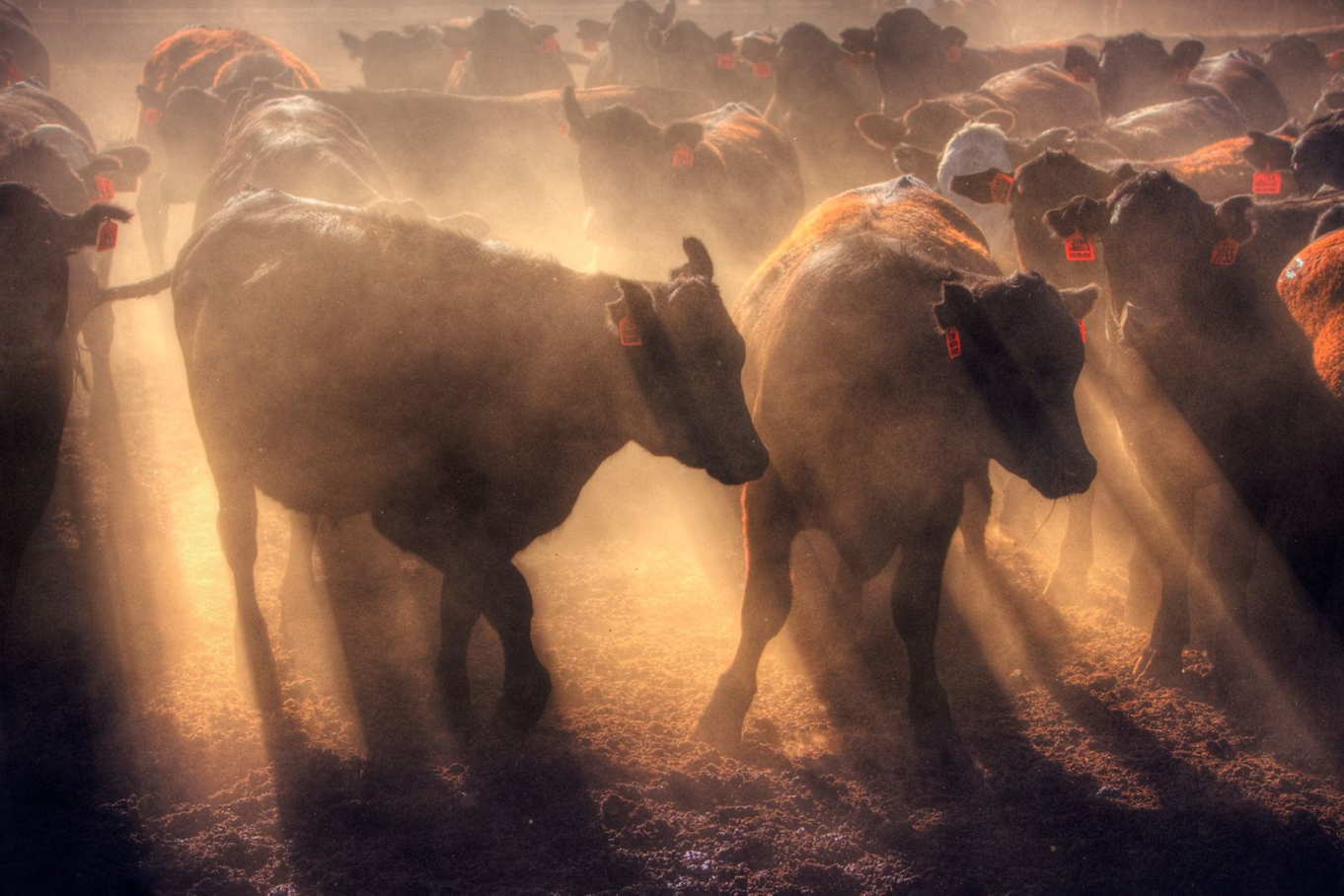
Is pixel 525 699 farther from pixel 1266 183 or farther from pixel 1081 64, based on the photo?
pixel 1081 64

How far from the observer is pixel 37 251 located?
4250 millimetres

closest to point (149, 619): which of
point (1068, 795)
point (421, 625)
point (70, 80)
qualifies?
point (421, 625)

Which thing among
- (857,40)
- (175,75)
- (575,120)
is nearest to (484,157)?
(575,120)

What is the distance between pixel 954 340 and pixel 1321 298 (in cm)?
244

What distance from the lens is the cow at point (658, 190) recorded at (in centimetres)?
832

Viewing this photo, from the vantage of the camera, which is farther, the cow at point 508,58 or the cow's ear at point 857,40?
the cow at point 508,58

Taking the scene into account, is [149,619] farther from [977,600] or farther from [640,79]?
[640,79]

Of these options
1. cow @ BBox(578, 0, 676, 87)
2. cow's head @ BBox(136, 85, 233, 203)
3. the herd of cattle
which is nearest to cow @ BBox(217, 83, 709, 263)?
cow's head @ BBox(136, 85, 233, 203)

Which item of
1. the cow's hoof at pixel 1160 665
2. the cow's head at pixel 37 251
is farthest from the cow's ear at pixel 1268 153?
the cow's head at pixel 37 251

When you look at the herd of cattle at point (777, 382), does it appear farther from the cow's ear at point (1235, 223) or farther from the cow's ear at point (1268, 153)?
the cow's ear at point (1268, 153)

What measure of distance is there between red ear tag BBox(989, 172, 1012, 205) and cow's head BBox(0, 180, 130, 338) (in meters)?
4.84

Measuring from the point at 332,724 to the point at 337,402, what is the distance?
136 centimetres

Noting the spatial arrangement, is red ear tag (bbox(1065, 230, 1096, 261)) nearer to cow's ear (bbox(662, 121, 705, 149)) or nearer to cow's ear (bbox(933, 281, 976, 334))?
cow's ear (bbox(933, 281, 976, 334))

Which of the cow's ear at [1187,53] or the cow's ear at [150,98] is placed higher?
the cow's ear at [150,98]
